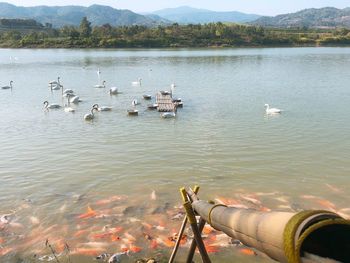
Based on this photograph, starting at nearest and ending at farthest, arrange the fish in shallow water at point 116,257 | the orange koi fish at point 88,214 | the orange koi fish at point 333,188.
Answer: the fish in shallow water at point 116,257 → the orange koi fish at point 88,214 → the orange koi fish at point 333,188

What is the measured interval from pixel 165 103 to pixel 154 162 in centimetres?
1520

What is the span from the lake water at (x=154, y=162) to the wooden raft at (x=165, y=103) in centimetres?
116

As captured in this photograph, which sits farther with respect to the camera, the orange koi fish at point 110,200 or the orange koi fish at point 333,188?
the orange koi fish at point 333,188

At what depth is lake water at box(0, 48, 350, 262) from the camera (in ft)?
45.8

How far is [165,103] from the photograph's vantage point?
35406mm

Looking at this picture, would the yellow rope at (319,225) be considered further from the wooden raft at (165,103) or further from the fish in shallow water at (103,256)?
the wooden raft at (165,103)

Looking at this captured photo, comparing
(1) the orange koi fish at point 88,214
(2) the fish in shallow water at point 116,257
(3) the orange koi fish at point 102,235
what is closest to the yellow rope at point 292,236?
(2) the fish in shallow water at point 116,257

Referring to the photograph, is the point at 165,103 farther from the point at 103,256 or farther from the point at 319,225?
the point at 319,225

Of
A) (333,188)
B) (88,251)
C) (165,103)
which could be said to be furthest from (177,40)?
(88,251)

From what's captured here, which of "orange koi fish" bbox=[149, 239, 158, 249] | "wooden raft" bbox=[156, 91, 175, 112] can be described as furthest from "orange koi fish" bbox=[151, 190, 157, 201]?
"wooden raft" bbox=[156, 91, 175, 112]

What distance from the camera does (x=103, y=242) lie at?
12.6m

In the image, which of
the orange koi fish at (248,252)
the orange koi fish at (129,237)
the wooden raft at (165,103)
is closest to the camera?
the orange koi fish at (248,252)

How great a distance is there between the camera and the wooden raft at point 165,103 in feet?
109

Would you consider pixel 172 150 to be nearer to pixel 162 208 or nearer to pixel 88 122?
pixel 162 208
